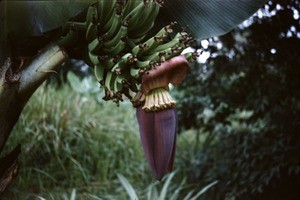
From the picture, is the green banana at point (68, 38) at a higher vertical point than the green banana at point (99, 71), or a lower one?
higher

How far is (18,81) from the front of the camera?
3.48ft

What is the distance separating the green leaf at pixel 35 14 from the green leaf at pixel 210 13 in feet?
1.16

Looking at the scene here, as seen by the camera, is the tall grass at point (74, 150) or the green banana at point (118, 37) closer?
the green banana at point (118, 37)

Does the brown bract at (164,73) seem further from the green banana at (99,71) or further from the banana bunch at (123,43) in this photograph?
the green banana at (99,71)

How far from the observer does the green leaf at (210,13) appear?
124 centimetres

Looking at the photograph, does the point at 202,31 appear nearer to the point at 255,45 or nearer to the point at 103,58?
the point at 103,58

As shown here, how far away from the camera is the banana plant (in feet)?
3.22

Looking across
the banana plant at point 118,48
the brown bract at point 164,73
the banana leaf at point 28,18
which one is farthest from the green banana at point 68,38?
the brown bract at point 164,73

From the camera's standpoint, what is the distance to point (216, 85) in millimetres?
2586

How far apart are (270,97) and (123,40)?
1342 millimetres

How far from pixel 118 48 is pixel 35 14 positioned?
0.92 ft

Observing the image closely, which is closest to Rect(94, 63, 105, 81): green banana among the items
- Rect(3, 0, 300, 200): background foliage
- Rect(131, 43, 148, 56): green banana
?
Rect(131, 43, 148, 56): green banana

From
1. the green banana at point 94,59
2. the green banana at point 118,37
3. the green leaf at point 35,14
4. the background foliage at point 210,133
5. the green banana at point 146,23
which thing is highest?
the green leaf at point 35,14

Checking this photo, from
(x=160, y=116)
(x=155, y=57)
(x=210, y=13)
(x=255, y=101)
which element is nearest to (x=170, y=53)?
(x=155, y=57)
